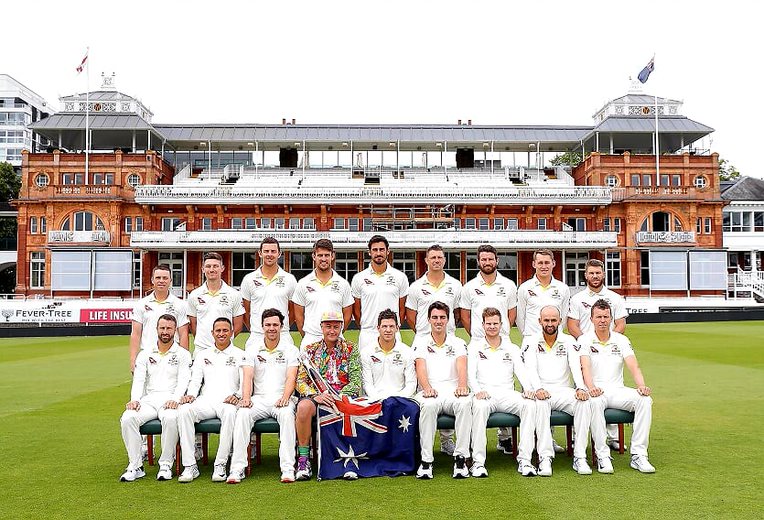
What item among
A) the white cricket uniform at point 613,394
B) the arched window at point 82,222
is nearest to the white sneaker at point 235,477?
the white cricket uniform at point 613,394

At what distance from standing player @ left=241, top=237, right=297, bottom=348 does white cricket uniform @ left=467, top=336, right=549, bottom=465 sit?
2078 millimetres

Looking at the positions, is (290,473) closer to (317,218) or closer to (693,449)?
(693,449)

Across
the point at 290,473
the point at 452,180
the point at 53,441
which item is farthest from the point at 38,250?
the point at 290,473

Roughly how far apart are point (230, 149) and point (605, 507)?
4560 centimetres

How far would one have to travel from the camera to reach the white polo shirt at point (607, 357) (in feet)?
23.0

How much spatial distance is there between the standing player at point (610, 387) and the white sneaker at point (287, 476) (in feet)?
9.34

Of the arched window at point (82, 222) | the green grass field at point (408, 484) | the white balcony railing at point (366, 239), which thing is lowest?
the green grass field at point (408, 484)

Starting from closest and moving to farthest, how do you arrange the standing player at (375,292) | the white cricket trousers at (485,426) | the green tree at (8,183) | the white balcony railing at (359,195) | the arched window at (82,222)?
the white cricket trousers at (485,426), the standing player at (375,292), the white balcony railing at (359,195), the arched window at (82,222), the green tree at (8,183)

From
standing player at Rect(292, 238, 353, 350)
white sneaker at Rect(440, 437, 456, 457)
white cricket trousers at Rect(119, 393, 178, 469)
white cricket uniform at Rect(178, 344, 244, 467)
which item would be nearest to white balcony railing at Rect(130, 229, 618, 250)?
standing player at Rect(292, 238, 353, 350)

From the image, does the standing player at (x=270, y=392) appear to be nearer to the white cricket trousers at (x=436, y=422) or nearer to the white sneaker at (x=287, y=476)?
the white sneaker at (x=287, y=476)

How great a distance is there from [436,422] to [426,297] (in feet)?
5.28

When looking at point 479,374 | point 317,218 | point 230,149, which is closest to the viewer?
point 479,374

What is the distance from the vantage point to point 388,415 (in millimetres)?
6465

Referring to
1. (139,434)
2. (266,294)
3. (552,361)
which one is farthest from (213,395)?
(552,361)
